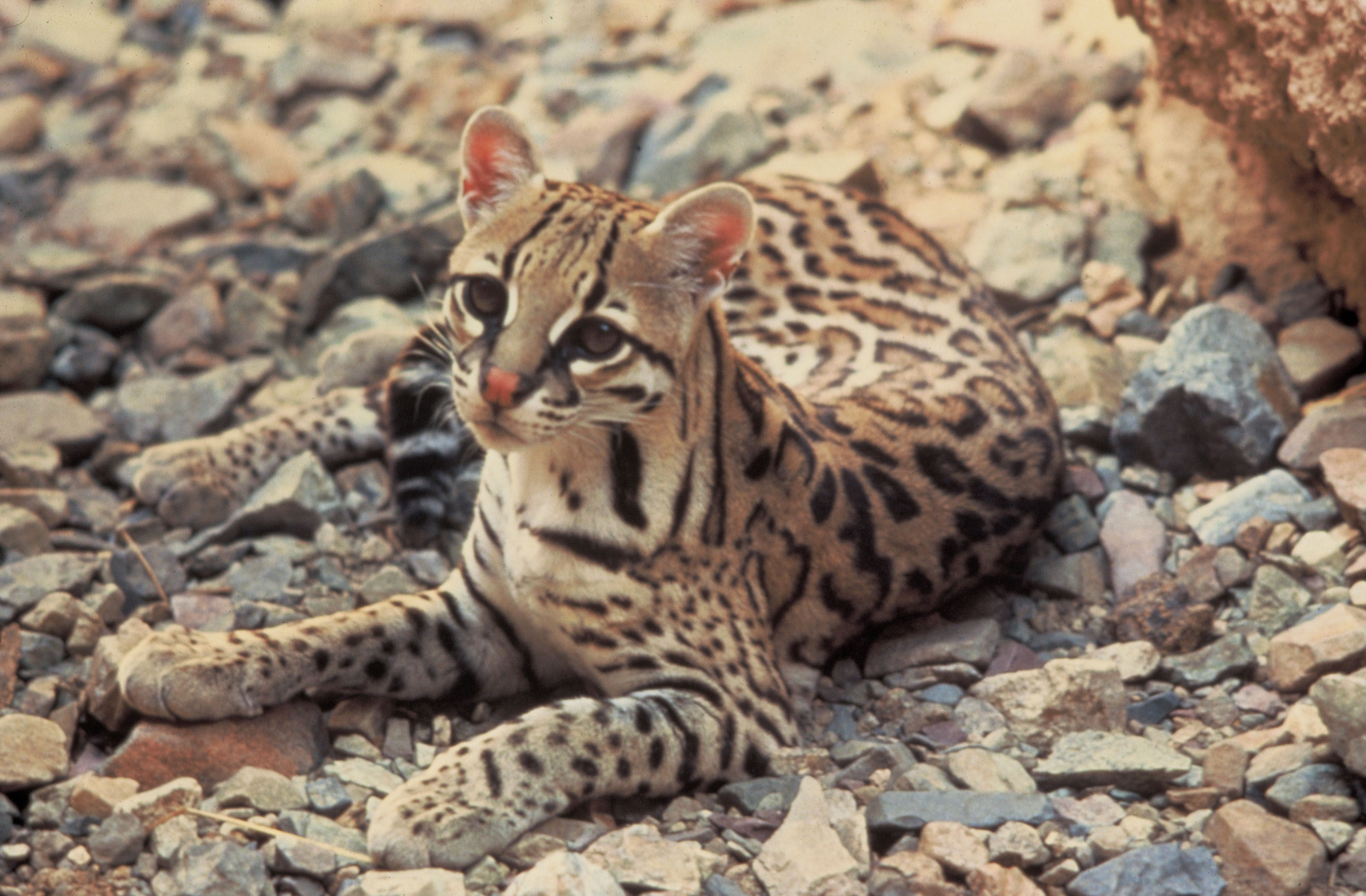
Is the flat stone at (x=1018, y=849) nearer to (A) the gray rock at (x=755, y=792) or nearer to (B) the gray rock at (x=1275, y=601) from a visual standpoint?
(A) the gray rock at (x=755, y=792)

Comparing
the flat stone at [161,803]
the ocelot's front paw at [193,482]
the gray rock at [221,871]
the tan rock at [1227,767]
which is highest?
the tan rock at [1227,767]

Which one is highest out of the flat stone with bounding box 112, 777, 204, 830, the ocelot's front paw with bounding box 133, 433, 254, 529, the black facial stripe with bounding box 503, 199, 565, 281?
the black facial stripe with bounding box 503, 199, 565, 281

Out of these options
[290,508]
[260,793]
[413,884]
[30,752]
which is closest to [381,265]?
[290,508]

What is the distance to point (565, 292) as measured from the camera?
3703mm

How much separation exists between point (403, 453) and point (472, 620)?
0.94 meters

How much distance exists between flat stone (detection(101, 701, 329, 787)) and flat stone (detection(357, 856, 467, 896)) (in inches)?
24.9

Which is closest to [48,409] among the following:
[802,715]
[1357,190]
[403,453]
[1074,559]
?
[403,453]

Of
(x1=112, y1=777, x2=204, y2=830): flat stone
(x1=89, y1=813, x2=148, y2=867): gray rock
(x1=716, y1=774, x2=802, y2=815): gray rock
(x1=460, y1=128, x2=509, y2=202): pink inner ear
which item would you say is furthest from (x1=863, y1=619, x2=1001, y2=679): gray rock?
(x1=89, y1=813, x2=148, y2=867): gray rock

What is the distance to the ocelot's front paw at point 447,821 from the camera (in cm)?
349

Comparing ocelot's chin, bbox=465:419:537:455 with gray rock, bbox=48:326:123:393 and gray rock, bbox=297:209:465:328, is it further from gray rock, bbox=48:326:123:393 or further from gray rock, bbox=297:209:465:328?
gray rock, bbox=48:326:123:393

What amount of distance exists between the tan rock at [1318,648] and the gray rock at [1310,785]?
356mm

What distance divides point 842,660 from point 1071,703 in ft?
2.62

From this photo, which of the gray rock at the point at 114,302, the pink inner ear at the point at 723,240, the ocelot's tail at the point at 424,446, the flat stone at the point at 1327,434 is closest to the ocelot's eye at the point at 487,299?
the pink inner ear at the point at 723,240

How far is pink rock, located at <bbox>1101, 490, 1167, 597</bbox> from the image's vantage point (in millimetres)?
4801
